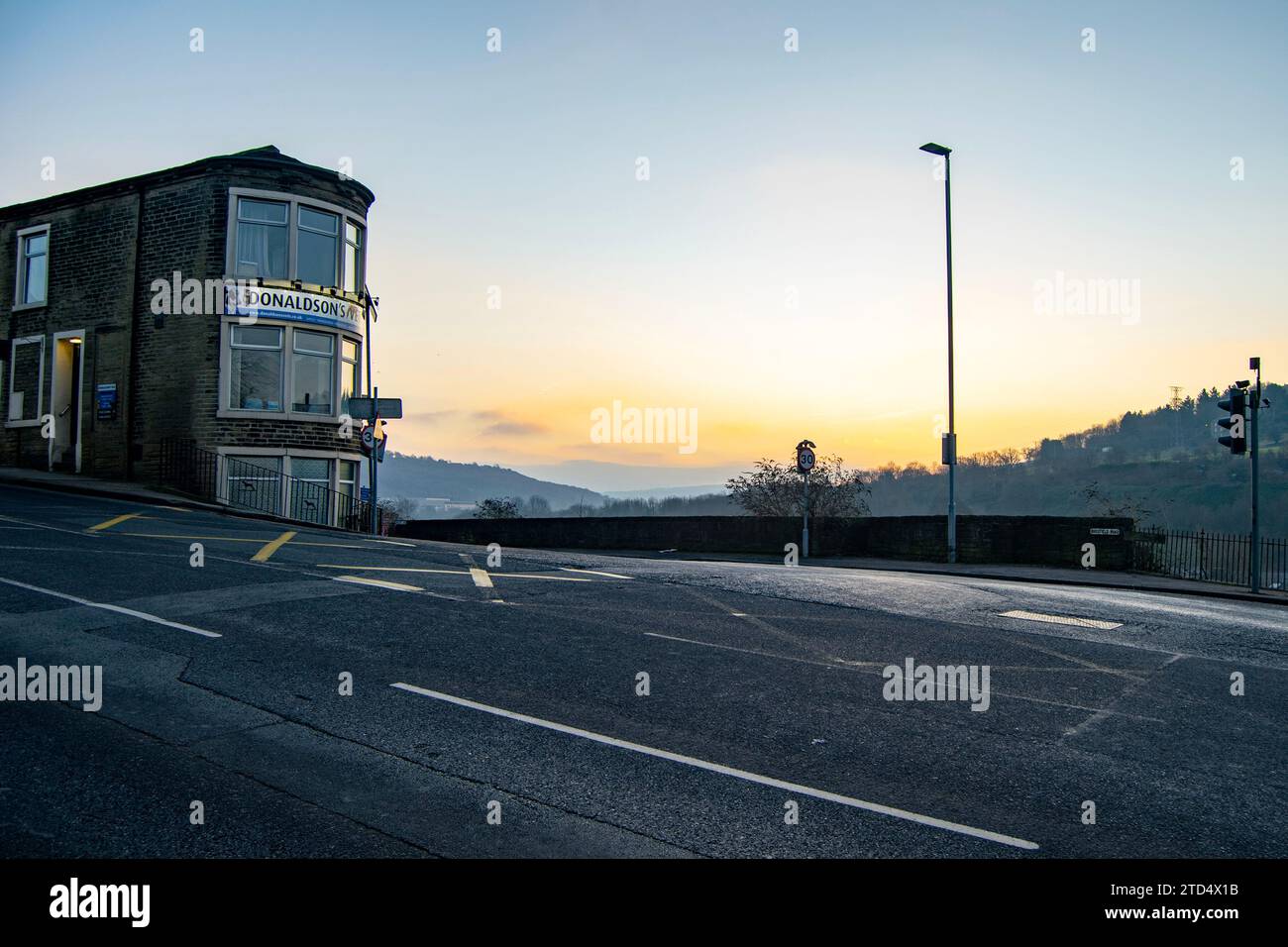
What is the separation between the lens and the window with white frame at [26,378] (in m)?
29.4

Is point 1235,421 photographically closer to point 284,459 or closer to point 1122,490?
point 284,459

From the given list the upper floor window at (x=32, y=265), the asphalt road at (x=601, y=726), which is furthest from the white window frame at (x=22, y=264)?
the asphalt road at (x=601, y=726)

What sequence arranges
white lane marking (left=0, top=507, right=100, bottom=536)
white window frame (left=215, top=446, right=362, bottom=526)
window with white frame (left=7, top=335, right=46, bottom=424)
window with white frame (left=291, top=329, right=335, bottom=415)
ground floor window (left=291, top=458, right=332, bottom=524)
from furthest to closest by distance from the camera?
window with white frame (left=7, top=335, right=46, bottom=424)
window with white frame (left=291, top=329, right=335, bottom=415)
ground floor window (left=291, top=458, right=332, bottom=524)
white window frame (left=215, top=446, right=362, bottom=526)
white lane marking (left=0, top=507, right=100, bottom=536)

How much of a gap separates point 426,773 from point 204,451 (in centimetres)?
2324

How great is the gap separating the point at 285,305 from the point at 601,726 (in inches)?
922

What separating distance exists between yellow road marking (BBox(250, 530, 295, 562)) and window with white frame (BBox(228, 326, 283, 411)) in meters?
8.70

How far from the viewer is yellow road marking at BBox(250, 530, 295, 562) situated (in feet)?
47.6

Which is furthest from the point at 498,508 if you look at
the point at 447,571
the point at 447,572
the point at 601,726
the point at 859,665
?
the point at 601,726

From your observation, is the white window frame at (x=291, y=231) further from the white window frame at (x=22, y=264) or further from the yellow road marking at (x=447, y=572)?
the yellow road marking at (x=447, y=572)

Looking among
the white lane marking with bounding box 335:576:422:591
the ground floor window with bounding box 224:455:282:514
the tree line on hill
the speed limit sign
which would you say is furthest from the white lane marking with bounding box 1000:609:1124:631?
the tree line on hill

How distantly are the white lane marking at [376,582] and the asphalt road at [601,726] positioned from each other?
112mm

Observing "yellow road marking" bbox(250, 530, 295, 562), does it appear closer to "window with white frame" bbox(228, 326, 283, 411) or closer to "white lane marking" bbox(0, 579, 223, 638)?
"white lane marking" bbox(0, 579, 223, 638)

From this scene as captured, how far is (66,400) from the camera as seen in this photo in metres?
29.2

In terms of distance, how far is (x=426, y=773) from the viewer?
5.83 meters
